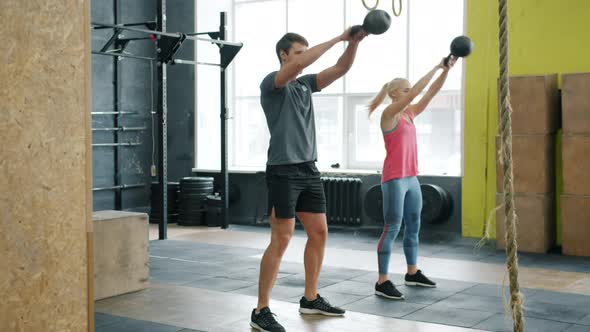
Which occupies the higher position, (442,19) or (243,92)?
(442,19)

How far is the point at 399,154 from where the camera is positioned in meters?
4.30

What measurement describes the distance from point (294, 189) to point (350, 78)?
14.7 ft

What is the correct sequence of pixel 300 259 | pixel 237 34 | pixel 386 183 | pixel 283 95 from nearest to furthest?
pixel 283 95 < pixel 386 183 < pixel 300 259 < pixel 237 34

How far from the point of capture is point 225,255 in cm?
605

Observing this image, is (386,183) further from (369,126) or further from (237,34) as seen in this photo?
(237,34)

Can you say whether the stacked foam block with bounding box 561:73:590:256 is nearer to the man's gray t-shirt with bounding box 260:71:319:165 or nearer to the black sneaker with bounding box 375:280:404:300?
the black sneaker with bounding box 375:280:404:300

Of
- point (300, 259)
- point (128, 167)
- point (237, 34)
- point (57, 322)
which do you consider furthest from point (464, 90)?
point (57, 322)

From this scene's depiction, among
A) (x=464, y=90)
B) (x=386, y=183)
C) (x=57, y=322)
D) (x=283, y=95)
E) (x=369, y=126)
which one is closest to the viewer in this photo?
(x=57, y=322)

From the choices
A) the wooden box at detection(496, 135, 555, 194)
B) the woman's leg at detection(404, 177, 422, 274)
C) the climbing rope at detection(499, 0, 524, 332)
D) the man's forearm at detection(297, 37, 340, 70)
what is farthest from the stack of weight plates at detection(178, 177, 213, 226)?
the climbing rope at detection(499, 0, 524, 332)

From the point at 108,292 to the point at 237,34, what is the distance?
16.2 feet

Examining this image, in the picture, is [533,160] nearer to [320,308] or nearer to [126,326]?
[320,308]

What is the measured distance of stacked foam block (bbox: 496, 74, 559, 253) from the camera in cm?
607

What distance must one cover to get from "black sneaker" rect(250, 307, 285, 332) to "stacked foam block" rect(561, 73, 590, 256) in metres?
3.28

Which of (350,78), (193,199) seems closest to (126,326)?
(193,199)
